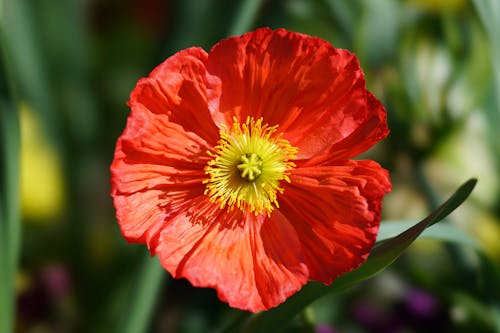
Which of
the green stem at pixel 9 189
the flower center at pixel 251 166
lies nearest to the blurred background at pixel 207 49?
the green stem at pixel 9 189

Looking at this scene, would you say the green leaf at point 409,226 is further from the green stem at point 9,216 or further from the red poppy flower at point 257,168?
the green stem at point 9,216

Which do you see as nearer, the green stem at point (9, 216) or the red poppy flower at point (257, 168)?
the red poppy flower at point (257, 168)

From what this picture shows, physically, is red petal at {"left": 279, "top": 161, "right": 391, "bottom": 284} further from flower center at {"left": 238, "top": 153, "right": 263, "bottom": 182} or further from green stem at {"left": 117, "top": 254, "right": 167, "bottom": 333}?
green stem at {"left": 117, "top": 254, "right": 167, "bottom": 333}

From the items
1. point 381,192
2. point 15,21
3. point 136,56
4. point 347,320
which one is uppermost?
point 381,192

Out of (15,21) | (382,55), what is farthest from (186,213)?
(15,21)

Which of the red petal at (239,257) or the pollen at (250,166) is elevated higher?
the pollen at (250,166)

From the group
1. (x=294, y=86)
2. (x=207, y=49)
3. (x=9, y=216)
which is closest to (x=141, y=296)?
(x=9, y=216)

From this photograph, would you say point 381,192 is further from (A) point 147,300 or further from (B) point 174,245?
(A) point 147,300
